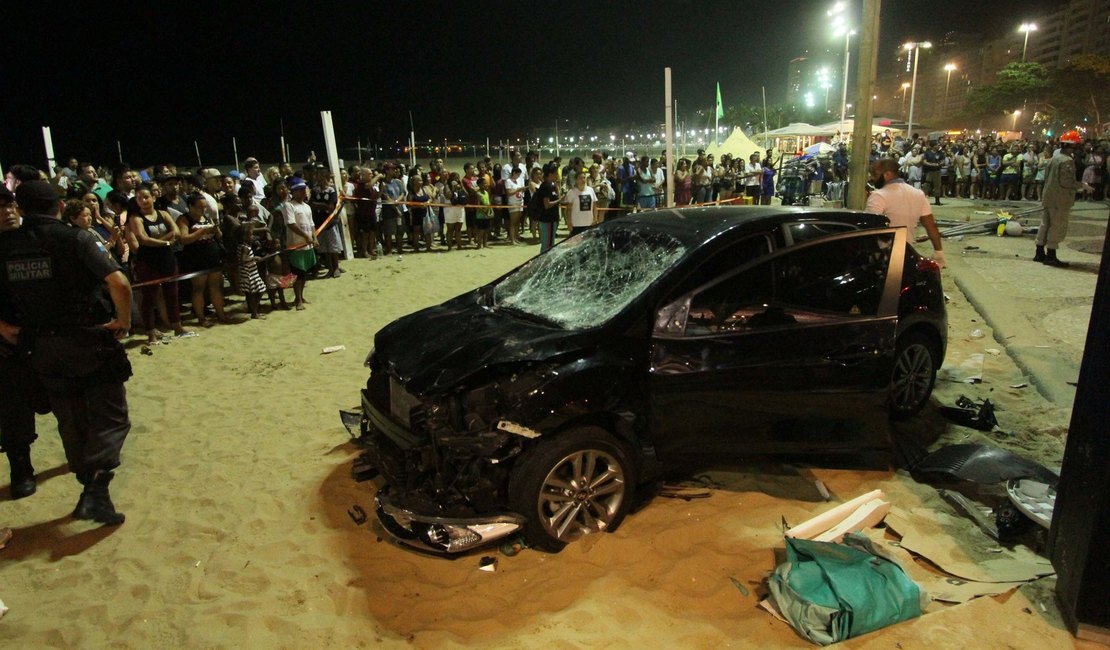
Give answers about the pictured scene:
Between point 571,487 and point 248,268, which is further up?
point 248,268

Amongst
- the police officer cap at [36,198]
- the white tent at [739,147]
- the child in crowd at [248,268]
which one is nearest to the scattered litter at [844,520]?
the police officer cap at [36,198]

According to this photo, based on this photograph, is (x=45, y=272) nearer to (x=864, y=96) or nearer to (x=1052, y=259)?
(x=864, y=96)

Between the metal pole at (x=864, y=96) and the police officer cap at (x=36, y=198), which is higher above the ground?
the metal pole at (x=864, y=96)

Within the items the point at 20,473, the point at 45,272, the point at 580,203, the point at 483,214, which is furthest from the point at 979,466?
the point at 483,214

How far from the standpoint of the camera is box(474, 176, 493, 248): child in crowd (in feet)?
48.6

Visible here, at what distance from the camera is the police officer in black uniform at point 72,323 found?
151 inches

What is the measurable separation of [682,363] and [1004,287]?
26.4 feet

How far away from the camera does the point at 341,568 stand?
3.68 m

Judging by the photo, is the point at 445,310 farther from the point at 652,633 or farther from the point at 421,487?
the point at 652,633

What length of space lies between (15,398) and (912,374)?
6.30 meters

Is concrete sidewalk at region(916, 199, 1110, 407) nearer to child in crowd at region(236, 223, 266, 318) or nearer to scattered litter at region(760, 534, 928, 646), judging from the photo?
scattered litter at region(760, 534, 928, 646)

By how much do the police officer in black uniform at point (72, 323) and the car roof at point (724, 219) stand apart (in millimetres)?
3331

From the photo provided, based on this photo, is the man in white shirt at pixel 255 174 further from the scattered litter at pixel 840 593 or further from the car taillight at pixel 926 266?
the scattered litter at pixel 840 593

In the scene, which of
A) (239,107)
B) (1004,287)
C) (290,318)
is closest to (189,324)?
(290,318)
